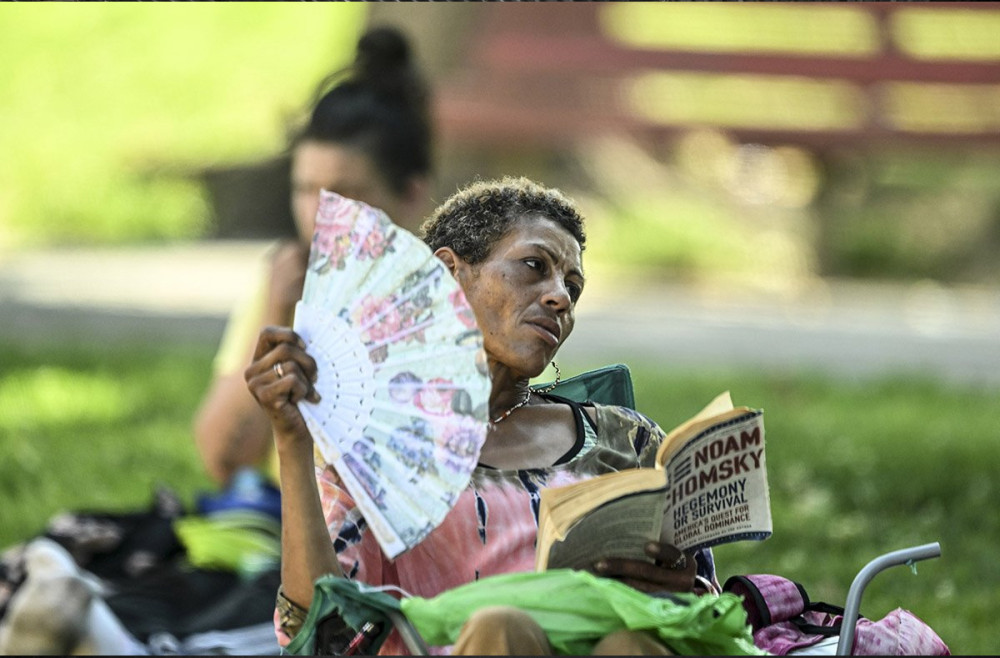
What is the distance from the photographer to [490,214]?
118 inches

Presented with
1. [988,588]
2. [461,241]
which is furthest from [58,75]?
[461,241]

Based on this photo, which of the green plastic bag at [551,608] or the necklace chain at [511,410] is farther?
the necklace chain at [511,410]

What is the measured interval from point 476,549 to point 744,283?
1063cm

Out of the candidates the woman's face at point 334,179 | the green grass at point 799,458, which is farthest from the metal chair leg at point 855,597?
the woman's face at point 334,179

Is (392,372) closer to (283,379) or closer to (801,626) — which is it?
(283,379)

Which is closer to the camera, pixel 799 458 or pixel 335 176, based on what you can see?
pixel 335 176

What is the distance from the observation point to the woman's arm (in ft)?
8.38

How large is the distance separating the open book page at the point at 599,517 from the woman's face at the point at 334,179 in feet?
7.32

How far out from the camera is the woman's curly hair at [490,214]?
298 centimetres

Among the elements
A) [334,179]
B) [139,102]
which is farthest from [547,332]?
[139,102]

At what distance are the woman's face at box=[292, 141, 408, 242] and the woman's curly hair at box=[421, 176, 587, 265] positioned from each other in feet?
5.19

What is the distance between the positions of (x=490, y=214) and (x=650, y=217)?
10718 mm

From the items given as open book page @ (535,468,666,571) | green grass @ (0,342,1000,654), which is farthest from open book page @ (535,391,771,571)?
green grass @ (0,342,1000,654)

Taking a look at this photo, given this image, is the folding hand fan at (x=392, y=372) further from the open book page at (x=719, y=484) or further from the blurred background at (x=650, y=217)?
the blurred background at (x=650, y=217)
